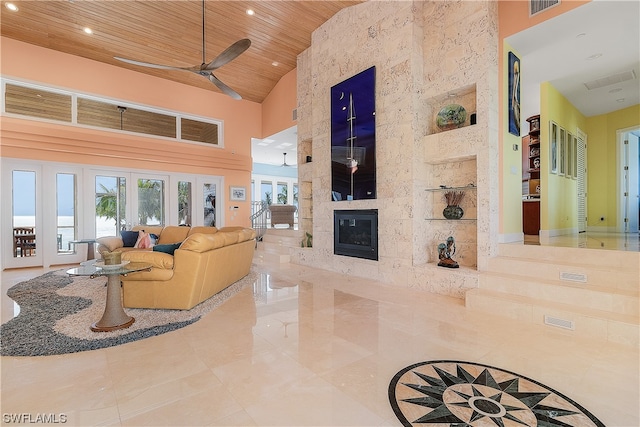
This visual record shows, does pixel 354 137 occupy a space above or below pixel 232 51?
below

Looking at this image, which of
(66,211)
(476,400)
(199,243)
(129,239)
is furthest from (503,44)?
(66,211)

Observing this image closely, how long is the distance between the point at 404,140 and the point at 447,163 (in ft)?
2.60

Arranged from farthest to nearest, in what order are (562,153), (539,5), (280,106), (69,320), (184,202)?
(280,106), (184,202), (562,153), (539,5), (69,320)

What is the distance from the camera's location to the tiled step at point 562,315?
2.65 meters

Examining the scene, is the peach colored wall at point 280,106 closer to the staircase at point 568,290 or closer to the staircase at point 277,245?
the staircase at point 277,245

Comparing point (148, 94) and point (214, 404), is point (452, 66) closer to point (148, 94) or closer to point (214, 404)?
point (214, 404)

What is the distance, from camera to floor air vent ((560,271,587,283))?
3323 mm

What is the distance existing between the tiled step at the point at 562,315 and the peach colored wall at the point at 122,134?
24.7ft

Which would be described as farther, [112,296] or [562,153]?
[562,153]

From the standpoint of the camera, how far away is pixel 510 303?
3.28m

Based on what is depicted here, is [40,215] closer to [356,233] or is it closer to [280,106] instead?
[280,106]

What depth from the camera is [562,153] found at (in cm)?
620

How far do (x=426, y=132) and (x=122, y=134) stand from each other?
721 centimetres

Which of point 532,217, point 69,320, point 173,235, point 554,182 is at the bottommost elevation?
point 69,320
